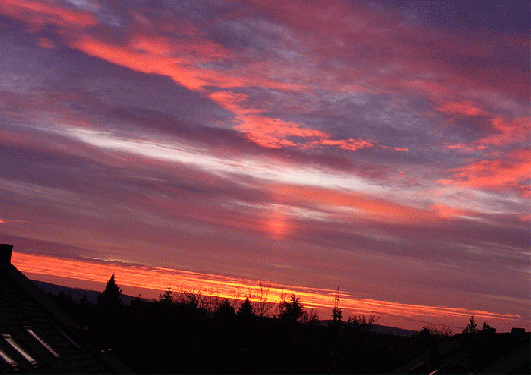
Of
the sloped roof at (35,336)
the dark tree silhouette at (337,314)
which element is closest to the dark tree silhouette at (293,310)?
the dark tree silhouette at (337,314)

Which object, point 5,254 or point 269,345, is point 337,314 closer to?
point 269,345

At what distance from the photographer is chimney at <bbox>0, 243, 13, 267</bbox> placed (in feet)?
105

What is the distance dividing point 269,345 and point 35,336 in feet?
204

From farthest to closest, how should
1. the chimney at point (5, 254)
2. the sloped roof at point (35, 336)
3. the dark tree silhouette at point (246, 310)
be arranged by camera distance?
the dark tree silhouette at point (246, 310) → the chimney at point (5, 254) → the sloped roof at point (35, 336)

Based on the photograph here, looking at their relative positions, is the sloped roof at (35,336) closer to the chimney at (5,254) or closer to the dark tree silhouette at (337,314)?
the chimney at (5,254)

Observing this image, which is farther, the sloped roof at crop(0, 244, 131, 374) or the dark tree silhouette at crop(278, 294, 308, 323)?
the dark tree silhouette at crop(278, 294, 308, 323)

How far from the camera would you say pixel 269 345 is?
8544 centimetres

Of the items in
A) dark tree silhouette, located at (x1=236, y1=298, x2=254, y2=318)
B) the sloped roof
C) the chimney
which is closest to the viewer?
the sloped roof

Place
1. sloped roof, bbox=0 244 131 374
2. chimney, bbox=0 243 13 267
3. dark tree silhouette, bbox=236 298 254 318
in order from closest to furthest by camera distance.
Result: sloped roof, bbox=0 244 131 374, chimney, bbox=0 243 13 267, dark tree silhouette, bbox=236 298 254 318

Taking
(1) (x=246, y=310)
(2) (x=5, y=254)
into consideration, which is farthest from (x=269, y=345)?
(2) (x=5, y=254)

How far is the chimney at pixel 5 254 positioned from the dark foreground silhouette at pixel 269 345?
629 cm

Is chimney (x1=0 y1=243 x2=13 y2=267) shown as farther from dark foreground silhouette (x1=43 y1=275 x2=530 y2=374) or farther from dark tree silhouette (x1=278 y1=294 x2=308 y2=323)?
dark tree silhouette (x1=278 y1=294 x2=308 y2=323)

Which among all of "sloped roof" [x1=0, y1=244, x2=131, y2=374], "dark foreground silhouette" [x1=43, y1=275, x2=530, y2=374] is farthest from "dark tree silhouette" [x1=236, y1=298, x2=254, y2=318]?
"sloped roof" [x1=0, y1=244, x2=131, y2=374]

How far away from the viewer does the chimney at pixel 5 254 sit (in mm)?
32094
